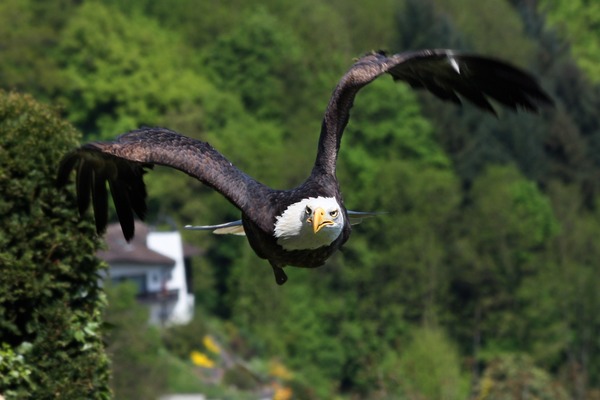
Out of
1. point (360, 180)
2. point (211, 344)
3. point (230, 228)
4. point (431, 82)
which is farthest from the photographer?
point (360, 180)

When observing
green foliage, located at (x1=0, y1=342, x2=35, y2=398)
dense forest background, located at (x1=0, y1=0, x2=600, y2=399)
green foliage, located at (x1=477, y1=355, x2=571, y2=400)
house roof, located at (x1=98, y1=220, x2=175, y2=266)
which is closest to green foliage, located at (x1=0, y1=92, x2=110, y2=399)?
green foliage, located at (x1=0, y1=342, x2=35, y2=398)

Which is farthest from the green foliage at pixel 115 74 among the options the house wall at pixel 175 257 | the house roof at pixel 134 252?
the house roof at pixel 134 252

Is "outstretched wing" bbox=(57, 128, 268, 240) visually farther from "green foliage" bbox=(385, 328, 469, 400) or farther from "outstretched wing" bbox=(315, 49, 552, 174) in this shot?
"green foliage" bbox=(385, 328, 469, 400)

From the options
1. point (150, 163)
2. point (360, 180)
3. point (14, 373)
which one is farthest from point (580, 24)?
point (14, 373)

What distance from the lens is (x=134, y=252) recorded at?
2388 inches

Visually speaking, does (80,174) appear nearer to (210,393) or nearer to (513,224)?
(210,393)

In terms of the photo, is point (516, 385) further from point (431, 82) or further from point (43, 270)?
point (43, 270)

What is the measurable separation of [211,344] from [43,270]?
3778 centimetres

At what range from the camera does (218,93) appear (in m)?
78.9

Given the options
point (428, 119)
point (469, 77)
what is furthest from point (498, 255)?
point (469, 77)

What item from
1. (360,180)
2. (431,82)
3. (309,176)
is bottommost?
(309,176)

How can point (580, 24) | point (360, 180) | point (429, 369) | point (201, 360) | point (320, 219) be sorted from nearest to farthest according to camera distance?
point (320, 219) < point (201, 360) < point (429, 369) < point (360, 180) < point (580, 24)

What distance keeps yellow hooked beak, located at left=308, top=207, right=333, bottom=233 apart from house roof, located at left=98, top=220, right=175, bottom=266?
40196 mm

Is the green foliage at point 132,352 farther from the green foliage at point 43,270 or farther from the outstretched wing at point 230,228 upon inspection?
the green foliage at point 43,270
